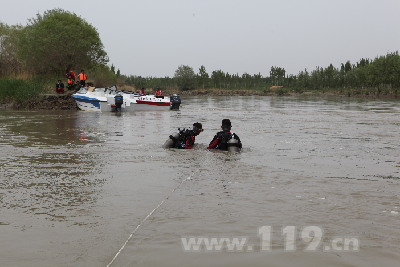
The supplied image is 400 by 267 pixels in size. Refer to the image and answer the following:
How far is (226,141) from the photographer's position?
11617 millimetres

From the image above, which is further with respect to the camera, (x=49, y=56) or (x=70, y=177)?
(x=49, y=56)

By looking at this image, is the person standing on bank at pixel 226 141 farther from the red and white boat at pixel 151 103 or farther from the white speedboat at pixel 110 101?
the red and white boat at pixel 151 103

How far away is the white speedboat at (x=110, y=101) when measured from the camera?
→ 28.5 m

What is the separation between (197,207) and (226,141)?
18.3ft

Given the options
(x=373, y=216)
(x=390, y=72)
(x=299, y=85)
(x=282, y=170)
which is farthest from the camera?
(x=299, y=85)

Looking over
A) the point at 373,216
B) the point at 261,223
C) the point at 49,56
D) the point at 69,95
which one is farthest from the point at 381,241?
the point at 49,56

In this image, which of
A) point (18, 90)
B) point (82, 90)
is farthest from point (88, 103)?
point (18, 90)

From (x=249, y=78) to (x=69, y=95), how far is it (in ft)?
292

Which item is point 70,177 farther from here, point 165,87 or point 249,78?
point 249,78

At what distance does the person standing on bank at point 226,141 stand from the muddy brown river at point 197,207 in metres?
0.29

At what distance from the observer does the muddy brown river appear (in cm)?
443

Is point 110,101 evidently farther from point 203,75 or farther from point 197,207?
point 203,75

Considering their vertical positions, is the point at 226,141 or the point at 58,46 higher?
the point at 58,46

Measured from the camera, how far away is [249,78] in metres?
116
